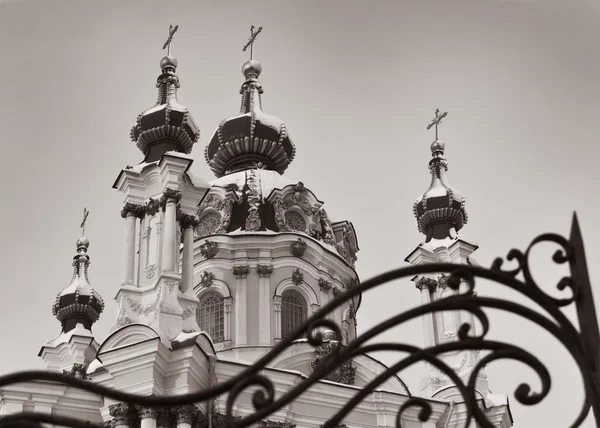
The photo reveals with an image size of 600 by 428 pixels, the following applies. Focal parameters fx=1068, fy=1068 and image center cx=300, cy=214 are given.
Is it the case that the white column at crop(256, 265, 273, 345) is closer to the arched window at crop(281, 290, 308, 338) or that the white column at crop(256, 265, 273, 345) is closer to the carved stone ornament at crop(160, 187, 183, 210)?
the arched window at crop(281, 290, 308, 338)

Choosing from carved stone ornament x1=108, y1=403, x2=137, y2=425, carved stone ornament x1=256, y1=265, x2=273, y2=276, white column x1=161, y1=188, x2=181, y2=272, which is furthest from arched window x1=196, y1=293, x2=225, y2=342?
carved stone ornament x1=108, y1=403, x2=137, y2=425

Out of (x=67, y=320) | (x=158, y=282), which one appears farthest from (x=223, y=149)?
(x=158, y=282)

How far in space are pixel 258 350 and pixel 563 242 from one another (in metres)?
18.5

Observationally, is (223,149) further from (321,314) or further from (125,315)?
(321,314)

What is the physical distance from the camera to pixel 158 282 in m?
18.7

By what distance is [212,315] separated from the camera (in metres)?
23.5

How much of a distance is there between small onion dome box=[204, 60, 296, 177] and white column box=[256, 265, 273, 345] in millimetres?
3642

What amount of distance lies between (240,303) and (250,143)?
4.80m

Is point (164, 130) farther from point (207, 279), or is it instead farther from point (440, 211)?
point (440, 211)

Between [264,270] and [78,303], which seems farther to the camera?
[78,303]

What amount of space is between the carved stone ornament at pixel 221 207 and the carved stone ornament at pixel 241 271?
3.57 ft

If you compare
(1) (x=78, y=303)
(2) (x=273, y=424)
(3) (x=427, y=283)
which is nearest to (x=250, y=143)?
(3) (x=427, y=283)

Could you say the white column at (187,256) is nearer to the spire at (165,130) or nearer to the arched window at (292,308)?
the spire at (165,130)

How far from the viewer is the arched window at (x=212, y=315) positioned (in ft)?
76.1
